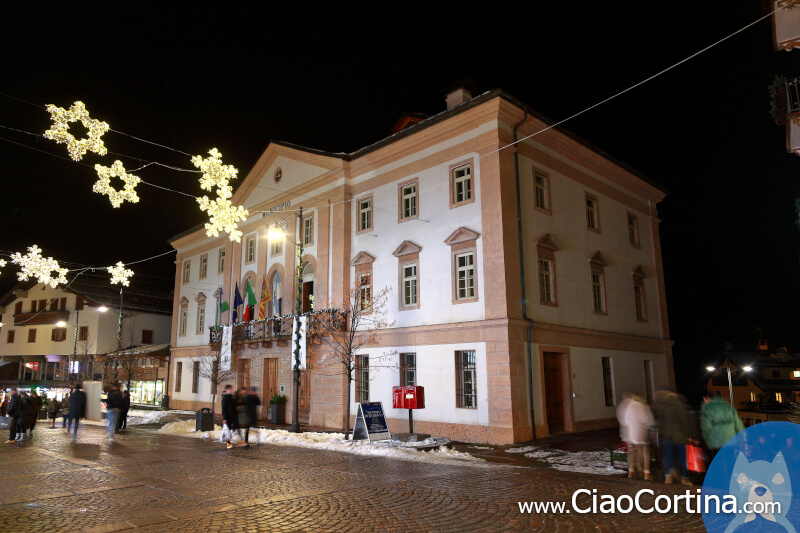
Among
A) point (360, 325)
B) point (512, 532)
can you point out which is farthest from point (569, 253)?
point (512, 532)

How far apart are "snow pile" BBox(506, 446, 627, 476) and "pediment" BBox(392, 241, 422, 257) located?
843 cm

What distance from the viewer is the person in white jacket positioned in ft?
35.5

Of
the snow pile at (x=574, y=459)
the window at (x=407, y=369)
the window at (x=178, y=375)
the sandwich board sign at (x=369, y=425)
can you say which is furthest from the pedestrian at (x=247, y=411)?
the window at (x=178, y=375)

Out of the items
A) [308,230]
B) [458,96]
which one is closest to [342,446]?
[308,230]

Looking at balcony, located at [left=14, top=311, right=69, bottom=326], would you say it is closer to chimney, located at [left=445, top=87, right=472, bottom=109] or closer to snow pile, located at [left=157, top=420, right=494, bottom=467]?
snow pile, located at [left=157, top=420, right=494, bottom=467]

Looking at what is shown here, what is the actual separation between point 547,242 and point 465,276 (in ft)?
11.6

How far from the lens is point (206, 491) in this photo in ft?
31.7

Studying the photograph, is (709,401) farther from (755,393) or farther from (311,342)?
(755,393)

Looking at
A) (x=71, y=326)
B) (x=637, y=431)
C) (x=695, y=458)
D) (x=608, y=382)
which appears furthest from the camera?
(x=71, y=326)

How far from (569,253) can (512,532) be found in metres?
16.1

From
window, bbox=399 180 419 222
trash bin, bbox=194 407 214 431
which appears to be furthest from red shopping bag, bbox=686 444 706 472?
trash bin, bbox=194 407 214 431

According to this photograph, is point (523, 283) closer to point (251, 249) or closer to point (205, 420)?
point (205, 420)

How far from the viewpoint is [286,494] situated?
31.0 ft

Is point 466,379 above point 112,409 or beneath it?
above
